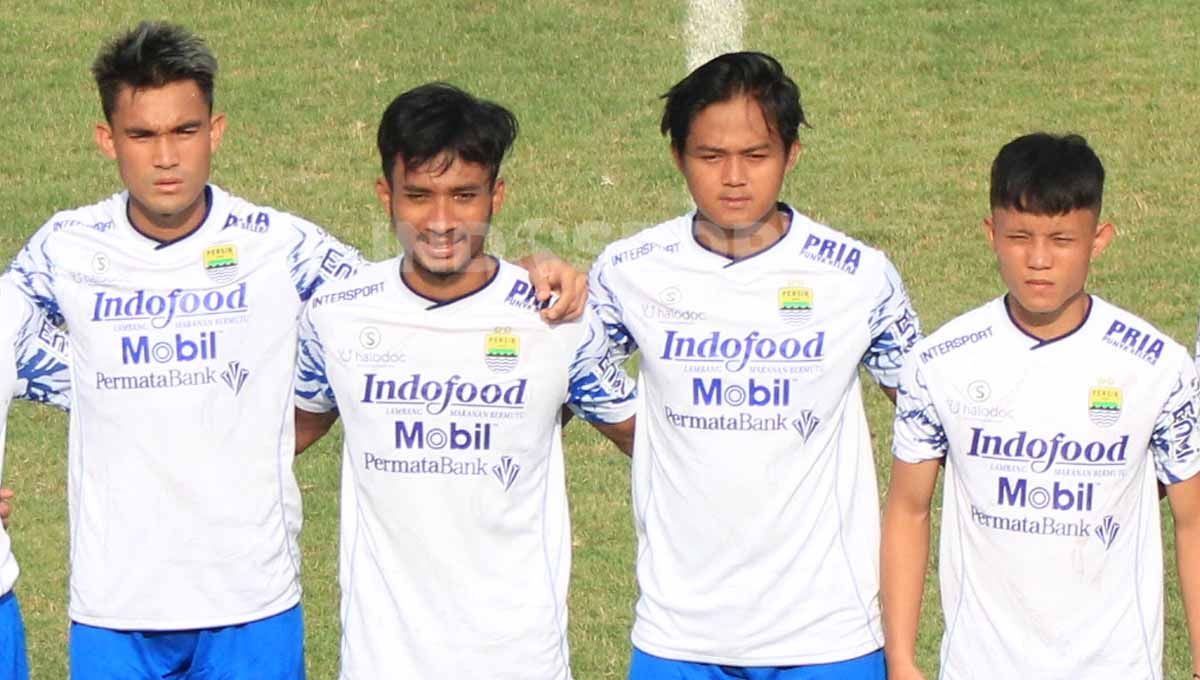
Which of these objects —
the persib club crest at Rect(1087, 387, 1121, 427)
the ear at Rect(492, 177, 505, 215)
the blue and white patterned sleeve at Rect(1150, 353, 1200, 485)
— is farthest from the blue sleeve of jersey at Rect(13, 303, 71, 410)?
the blue and white patterned sleeve at Rect(1150, 353, 1200, 485)

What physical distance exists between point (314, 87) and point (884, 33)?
13.6ft

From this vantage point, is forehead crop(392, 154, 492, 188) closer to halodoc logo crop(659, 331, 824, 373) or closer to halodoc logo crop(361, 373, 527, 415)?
halodoc logo crop(361, 373, 527, 415)

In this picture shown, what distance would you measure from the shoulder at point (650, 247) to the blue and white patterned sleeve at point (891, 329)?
0.53 meters

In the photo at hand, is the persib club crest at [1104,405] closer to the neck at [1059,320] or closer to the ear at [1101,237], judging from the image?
the neck at [1059,320]

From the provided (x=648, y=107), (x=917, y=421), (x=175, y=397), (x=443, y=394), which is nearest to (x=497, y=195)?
(x=443, y=394)

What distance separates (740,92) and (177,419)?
5.57 feet

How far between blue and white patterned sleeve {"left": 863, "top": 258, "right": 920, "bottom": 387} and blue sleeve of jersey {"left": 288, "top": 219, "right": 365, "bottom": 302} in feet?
4.53

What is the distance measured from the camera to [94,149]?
47.1 feet

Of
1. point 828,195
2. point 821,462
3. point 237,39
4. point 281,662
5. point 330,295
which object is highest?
point 237,39

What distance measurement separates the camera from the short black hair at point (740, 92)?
5555 mm

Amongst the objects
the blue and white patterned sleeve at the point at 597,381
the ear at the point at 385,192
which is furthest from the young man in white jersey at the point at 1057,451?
the ear at the point at 385,192

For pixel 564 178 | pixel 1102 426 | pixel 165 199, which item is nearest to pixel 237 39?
pixel 564 178

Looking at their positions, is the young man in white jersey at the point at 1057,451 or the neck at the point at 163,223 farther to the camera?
the neck at the point at 163,223

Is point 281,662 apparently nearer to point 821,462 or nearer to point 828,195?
point 821,462
